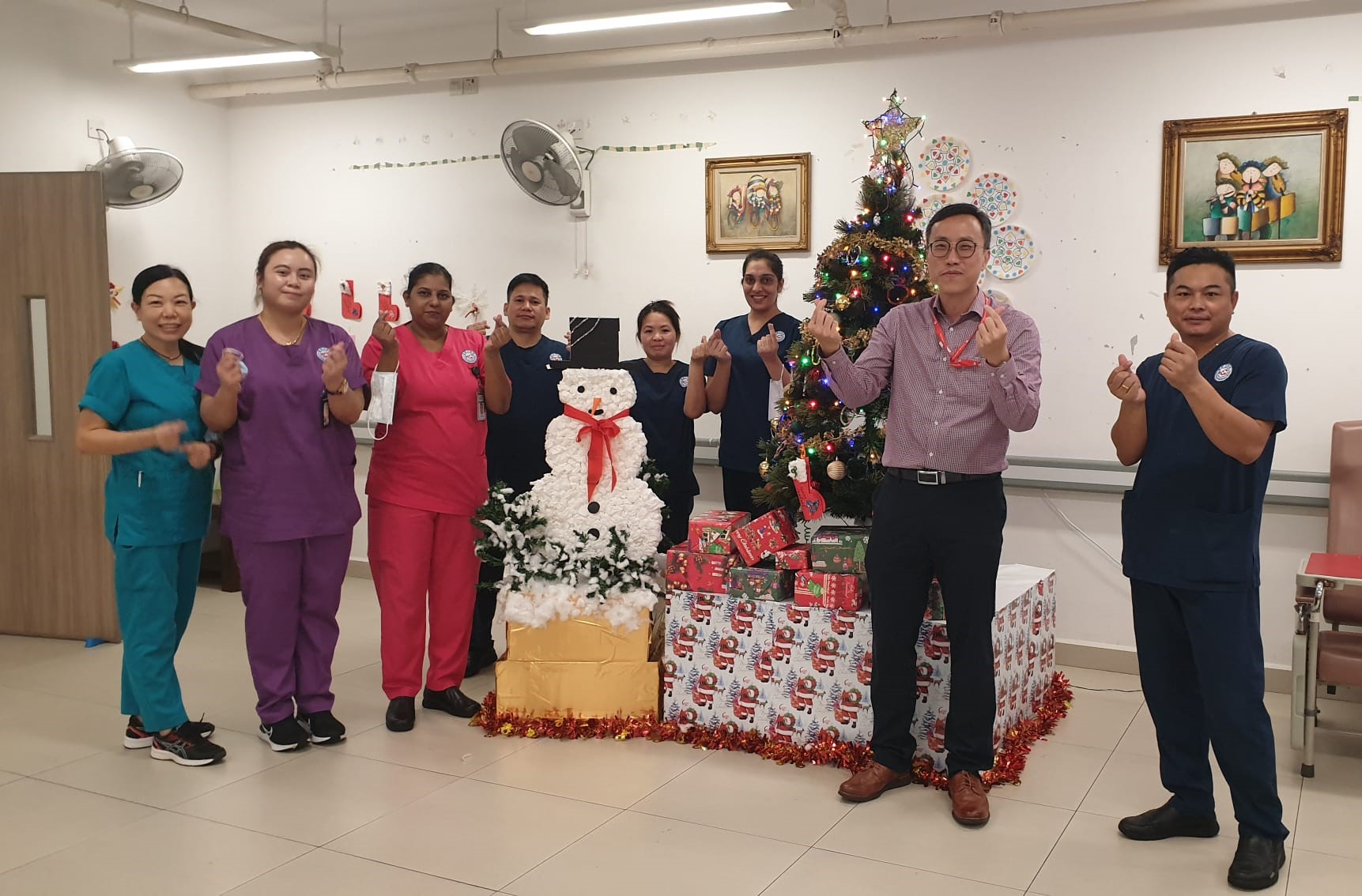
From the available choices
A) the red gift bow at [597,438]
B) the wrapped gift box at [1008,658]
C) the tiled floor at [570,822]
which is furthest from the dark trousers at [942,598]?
Result: the red gift bow at [597,438]

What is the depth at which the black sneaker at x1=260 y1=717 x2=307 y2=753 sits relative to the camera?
3.61 metres

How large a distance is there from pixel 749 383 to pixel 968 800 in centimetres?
183

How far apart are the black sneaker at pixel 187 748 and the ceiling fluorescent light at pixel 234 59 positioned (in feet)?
11.0

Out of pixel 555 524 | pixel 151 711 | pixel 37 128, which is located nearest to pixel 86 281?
pixel 37 128

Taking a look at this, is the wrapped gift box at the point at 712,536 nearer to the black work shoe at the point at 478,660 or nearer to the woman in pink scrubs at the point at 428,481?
the woman in pink scrubs at the point at 428,481

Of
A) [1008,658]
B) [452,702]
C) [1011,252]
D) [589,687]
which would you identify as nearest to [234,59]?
[452,702]

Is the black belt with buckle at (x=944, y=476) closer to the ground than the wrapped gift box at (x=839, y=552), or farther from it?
farther from it

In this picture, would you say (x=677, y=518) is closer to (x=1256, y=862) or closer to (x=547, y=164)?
(x=547, y=164)

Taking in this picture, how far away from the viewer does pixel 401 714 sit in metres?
3.84

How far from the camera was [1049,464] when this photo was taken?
463 cm

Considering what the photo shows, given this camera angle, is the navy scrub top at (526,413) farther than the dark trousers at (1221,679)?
Yes

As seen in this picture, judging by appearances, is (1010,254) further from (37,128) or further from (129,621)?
(37,128)

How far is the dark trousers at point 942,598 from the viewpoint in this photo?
3.04 meters

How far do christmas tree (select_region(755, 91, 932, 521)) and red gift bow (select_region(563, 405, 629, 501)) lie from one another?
577mm
